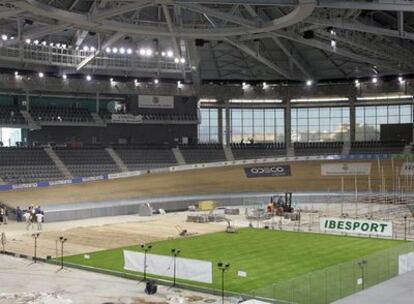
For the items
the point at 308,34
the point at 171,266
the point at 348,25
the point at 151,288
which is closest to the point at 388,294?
the point at 151,288

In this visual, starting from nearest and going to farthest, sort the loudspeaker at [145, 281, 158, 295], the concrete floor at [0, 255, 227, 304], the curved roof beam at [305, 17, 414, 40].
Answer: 1. the concrete floor at [0, 255, 227, 304]
2. the loudspeaker at [145, 281, 158, 295]
3. the curved roof beam at [305, 17, 414, 40]

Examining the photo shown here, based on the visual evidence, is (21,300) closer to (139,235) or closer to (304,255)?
(304,255)

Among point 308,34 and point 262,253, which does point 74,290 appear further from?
point 308,34

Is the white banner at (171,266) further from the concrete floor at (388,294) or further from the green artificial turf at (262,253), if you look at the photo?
the concrete floor at (388,294)

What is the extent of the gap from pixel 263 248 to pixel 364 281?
1301 centimetres

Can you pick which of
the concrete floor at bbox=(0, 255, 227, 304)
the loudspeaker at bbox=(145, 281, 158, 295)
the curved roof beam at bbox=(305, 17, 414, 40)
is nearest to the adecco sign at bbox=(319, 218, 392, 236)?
the curved roof beam at bbox=(305, 17, 414, 40)

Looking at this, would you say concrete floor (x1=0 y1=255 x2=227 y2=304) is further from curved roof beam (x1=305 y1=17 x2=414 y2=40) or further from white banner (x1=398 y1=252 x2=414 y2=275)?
curved roof beam (x1=305 y1=17 x2=414 y2=40)

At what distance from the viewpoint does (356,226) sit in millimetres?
38750

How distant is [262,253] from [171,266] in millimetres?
8682

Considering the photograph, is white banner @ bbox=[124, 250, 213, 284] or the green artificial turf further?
the green artificial turf

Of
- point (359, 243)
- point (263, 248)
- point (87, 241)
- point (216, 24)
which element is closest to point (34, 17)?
point (216, 24)

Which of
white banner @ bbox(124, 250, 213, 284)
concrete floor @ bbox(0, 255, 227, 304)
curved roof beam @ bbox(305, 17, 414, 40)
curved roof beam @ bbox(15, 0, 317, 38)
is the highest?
curved roof beam @ bbox(15, 0, 317, 38)

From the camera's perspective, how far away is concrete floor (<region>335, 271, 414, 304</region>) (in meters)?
18.0

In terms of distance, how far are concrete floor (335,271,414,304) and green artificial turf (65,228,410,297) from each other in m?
5.49
